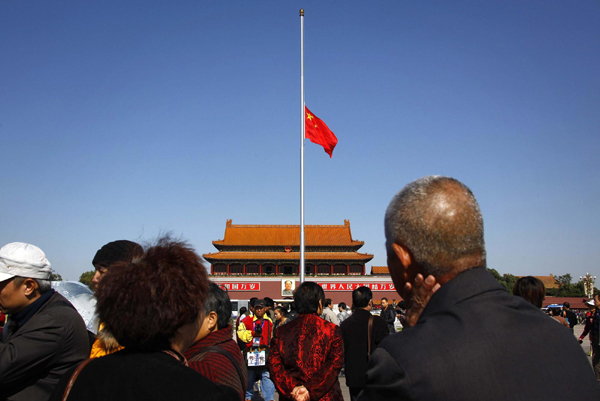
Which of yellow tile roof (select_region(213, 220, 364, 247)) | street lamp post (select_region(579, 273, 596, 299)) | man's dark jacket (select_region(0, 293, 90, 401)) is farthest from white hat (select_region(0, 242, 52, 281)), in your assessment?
street lamp post (select_region(579, 273, 596, 299))

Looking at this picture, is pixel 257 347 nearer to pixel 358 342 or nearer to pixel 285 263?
pixel 358 342

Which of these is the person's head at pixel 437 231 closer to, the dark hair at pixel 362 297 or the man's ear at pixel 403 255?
the man's ear at pixel 403 255

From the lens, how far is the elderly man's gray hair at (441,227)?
1374mm

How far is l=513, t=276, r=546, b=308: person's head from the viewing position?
11.5 ft

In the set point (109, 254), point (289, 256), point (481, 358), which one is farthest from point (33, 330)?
point (289, 256)

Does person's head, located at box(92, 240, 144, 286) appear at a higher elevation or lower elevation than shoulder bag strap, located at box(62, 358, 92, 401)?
higher

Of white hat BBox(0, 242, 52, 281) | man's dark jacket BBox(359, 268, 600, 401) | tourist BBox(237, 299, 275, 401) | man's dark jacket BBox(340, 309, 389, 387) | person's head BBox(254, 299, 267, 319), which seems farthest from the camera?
person's head BBox(254, 299, 267, 319)

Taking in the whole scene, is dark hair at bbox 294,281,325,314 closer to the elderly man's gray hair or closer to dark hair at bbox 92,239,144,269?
dark hair at bbox 92,239,144,269

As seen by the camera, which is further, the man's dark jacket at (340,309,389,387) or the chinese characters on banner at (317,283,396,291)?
the chinese characters on banner at (317,283,396,291)

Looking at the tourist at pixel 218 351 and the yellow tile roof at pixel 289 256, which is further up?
the yellow tile roof at pixel 289 256

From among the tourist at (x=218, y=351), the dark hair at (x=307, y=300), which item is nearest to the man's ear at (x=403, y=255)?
the tourist at (x=218, y=351)

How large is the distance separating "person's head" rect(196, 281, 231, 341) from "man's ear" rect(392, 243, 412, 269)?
1.25 m

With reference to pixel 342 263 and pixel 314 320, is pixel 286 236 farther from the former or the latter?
pixel 314 320

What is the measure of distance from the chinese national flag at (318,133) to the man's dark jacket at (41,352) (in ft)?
32.4
